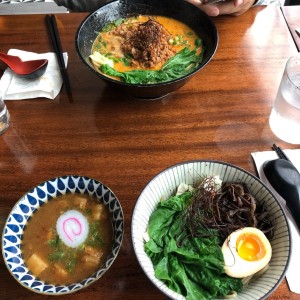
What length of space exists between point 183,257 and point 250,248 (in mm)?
173

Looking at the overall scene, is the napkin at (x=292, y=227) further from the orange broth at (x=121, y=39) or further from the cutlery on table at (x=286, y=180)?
the orange broth at (x=121, y=39)

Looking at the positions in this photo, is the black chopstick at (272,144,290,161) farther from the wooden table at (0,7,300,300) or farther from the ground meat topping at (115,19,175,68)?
the ground meat topping at (115,19,175,68)

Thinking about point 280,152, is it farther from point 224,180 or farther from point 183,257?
point 183,257

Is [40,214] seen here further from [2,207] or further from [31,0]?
[31,0]

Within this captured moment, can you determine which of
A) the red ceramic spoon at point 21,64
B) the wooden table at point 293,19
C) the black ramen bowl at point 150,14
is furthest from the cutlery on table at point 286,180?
the red ceramic spoon at point 21,64

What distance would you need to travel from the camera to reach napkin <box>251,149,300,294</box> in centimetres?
98

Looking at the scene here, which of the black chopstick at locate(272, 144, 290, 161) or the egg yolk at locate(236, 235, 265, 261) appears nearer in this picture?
the egg yolk at locate(236, 235, 265, 261)

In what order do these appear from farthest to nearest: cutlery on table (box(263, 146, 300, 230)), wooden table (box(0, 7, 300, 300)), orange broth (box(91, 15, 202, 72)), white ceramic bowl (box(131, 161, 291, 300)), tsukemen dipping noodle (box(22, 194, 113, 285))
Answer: orange broth (box(91, 15, 202, 72)) → wooden table (box(0, 7, 300, 300)) → cutlery on table (box(263, 146, 300, 230)) → tsukemen dipping noodle (box(22, 194, 113, 285)) → white ceramic bowl (box(131, 161, 291, 300))

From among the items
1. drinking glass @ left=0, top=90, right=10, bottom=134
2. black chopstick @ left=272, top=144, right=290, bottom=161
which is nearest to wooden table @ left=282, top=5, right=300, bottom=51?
black chopstick @ left=272, top=144, right=290, bottom=161

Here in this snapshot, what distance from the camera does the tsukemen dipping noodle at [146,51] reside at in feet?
4.80

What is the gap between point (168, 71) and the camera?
1.47 metres

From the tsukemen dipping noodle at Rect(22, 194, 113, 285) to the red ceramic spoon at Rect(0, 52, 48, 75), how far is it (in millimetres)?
703

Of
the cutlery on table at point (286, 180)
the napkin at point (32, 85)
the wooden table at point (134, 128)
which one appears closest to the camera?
the cutlery on table at point (286, 180)

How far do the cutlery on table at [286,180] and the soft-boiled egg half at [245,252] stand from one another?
23 cm
